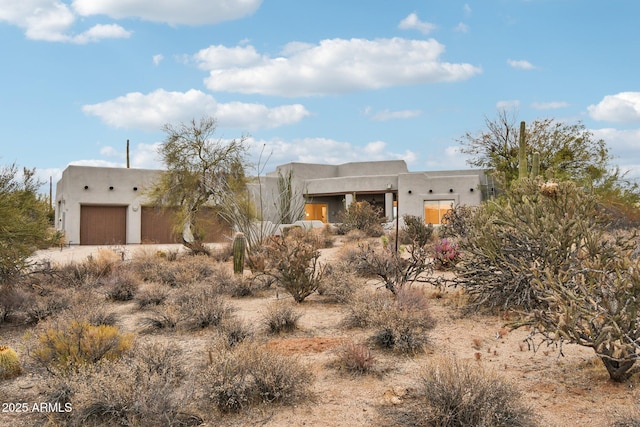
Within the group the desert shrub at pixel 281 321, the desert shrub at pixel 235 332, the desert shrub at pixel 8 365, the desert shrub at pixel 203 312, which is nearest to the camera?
the desert shrub at pixel 8 365

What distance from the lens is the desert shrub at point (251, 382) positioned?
5012 millimetres

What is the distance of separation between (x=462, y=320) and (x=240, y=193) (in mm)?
15426

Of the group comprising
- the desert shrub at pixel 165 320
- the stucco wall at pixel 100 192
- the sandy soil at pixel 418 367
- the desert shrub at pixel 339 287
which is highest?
the stucco wall at pixel 100 192

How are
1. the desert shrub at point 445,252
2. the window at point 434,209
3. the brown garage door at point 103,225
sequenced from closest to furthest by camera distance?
the desert shrub at point 445,252 → the brown garage door at point 103,225 → the window at point 434,209

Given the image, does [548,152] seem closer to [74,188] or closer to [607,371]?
[74,188]

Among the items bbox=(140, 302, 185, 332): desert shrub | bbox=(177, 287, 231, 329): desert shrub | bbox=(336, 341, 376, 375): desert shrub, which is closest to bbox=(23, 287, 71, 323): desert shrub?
bbox=(140, 302, 185, 332): desert shrub

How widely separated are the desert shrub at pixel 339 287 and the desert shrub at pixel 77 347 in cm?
478

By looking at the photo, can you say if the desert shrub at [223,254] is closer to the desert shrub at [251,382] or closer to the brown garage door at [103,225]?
the brown garage door at [103,225]

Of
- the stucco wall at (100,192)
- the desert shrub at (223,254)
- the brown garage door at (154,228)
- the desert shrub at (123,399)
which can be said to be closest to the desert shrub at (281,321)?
the desert shrub at (123,399)

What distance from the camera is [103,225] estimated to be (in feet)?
95.9

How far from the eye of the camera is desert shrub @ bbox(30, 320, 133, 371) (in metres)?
5.99

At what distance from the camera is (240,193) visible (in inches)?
899

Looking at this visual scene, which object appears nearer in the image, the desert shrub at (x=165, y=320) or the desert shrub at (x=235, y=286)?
the desert shrub at (x=165, y=320)

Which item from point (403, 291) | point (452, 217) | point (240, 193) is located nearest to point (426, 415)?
point (403, 291)
